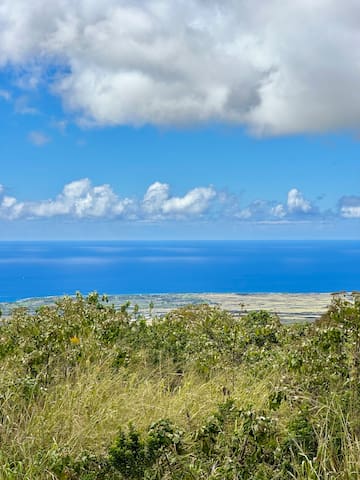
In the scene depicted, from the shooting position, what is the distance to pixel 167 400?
5.49 metres

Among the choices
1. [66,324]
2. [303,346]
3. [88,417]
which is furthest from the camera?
[66,324]

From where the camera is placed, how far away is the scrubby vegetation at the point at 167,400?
3977 millimetres

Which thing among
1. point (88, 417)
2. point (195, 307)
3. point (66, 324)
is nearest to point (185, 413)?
point (88, 417)

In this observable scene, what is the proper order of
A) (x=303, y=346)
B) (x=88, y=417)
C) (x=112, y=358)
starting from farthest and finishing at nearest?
1. (x=112, y=358)
2. (x=303, y=346)
3. (x=88, y=417)

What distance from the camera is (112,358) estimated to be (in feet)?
21.2

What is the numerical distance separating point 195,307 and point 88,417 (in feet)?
22.2

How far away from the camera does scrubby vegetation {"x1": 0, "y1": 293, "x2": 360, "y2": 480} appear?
398 centimetres

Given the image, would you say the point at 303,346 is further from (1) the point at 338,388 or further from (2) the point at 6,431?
(2) the point at 6,431

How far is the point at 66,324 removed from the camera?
7.29 metres

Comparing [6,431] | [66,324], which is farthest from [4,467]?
[66,324]

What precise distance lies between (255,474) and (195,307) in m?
7.83

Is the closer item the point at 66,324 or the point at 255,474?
the point at 255,474

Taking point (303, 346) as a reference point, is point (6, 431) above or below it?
below

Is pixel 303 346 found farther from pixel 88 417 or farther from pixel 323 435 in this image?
pixel 88 417
